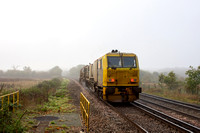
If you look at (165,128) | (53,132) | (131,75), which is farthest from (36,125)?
(131,75)

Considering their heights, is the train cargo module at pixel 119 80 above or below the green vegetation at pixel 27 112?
above

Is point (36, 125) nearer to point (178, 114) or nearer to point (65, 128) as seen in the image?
point (65, 128)

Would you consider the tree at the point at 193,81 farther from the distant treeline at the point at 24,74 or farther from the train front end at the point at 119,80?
the distant treeline at the point at 24,74

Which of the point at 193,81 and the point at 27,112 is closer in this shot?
the point at 27,112

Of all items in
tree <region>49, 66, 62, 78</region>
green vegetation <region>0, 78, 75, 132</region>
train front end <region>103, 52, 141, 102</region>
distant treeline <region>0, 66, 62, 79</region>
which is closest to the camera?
green vegetation <region>0, 78, 75, 132</region>

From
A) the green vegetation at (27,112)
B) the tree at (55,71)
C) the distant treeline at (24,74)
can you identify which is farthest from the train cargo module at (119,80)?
the tree at (55,71)

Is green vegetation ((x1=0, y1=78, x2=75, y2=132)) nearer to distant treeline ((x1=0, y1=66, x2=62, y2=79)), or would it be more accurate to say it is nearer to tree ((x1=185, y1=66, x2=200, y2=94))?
tree ((x1=185, y1=66, x2=200, y2=94))

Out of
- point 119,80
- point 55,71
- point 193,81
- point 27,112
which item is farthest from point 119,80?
point 55,71

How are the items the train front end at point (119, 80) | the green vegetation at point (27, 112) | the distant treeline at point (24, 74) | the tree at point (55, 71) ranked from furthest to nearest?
Answer: the tree at point (55, 71) → the distant treeline at point (24, 74) → the train front end at point (119, 80) → the green vegetation at point (27, 112)

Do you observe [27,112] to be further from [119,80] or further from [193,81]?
[193,81]

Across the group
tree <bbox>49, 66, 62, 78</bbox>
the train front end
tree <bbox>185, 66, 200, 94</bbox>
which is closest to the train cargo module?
the train front end

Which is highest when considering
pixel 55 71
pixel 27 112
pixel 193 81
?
pixel 55 71

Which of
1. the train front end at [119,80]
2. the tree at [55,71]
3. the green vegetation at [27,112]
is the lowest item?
the green vegetation at [27,112]

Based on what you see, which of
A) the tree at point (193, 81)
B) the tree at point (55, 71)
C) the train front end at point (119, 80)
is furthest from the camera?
the tree at point (55, 71)
